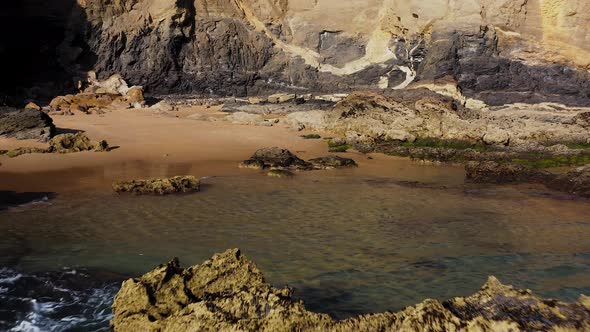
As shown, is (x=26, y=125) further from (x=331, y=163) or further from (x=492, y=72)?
(x=492, y=72)

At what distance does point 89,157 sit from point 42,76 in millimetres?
16633

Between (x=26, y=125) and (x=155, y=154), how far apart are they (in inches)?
186

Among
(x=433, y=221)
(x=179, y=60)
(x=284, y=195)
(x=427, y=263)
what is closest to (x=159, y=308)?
(x=427, y=263)

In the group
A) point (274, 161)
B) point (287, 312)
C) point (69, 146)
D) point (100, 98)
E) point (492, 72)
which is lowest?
point (274, 161)

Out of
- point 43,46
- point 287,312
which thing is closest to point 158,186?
point 287,312

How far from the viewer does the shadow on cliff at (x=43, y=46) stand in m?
25.8

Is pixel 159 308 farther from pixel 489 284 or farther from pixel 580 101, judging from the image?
pixel 580 101

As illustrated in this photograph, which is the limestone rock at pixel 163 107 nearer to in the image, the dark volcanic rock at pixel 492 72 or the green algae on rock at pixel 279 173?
the green algae on rock at pixel 279 173

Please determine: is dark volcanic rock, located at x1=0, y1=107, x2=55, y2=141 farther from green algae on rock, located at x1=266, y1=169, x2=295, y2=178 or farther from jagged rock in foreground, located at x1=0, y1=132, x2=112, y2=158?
green algae on rock, located at x1=266, y1=169, x2=295, y2=178

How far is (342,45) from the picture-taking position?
3036 centimetres

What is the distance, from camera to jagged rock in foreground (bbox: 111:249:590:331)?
271 centimetres

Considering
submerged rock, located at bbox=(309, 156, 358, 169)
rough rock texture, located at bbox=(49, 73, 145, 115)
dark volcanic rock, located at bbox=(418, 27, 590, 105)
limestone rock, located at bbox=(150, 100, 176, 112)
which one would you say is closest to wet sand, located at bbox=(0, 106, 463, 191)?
submerged rock, located at bbox=(309, 156, 358, 169)

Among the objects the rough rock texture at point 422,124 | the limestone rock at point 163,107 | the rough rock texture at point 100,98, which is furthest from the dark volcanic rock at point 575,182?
the rough rock texture at point 100,98

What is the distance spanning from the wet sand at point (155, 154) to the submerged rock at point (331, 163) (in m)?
0.40
